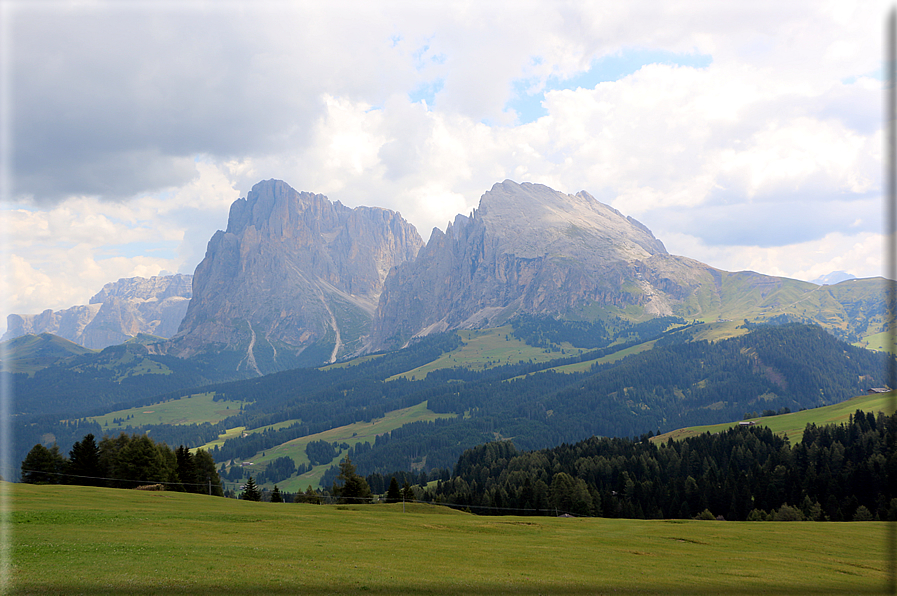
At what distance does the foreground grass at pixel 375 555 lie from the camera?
32.6 m

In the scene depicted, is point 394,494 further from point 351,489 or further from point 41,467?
point 41,467

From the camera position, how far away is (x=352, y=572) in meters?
37.2

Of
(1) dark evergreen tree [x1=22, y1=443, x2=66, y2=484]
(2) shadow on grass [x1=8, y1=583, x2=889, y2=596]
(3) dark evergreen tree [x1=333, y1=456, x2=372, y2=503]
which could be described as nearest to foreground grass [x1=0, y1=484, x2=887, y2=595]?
(2) shadow on grass [x1=8, y1=583, x2=889, y2=596]

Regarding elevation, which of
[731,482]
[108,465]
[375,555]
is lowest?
[731,482]

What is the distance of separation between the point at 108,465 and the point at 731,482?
471 ft

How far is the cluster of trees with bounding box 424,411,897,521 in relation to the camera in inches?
5002

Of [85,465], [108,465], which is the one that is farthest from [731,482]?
[85,465]

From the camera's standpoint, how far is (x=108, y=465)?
11000cm

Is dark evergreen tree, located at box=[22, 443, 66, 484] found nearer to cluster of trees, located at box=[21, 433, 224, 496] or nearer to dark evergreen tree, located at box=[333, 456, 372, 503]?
cluster of trees, located at box=[21, 433, 224, 496]

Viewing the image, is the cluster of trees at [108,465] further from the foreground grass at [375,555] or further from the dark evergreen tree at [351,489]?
the foreground grass at [375,555]

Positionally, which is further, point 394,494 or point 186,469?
point 394,494

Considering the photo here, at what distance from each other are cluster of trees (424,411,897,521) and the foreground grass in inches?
2338

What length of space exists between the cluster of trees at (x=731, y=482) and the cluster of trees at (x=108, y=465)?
70618mm

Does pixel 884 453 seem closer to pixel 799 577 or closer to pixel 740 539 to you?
pixel 740 539
